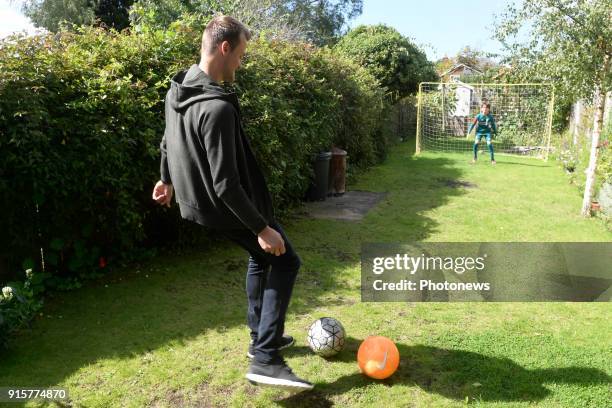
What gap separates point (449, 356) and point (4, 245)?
144 inches

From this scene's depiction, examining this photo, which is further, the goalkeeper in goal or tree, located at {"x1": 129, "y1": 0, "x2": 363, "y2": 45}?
the goalkeeper in goal

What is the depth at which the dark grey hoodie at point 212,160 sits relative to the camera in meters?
2.42

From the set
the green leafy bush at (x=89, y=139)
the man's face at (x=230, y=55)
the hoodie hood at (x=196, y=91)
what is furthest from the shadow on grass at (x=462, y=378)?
the green leafy bush at (x=89, y=139)

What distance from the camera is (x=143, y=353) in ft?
11.3

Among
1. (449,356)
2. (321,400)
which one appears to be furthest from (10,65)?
(449,356)

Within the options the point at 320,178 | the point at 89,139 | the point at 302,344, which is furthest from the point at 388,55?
the point at 302,344

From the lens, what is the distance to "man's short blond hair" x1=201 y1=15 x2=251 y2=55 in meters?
2.59

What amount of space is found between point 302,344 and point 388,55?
55.8 ft

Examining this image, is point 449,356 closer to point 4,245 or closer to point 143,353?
point 143,353

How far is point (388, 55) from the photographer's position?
18.8 meters

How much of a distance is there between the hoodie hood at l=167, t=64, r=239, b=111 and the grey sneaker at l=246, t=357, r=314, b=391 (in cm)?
150

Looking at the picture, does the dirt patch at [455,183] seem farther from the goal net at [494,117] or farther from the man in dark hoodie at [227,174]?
the man in dark hoodie at [227,174]

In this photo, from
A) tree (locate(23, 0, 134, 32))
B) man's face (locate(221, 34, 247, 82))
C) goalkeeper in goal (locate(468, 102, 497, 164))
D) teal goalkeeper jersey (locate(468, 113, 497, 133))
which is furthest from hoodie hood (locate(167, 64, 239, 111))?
tree (locate(23, 0, 134, 32))

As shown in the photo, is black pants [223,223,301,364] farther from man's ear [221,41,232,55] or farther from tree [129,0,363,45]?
tree [129,0,363,45]
